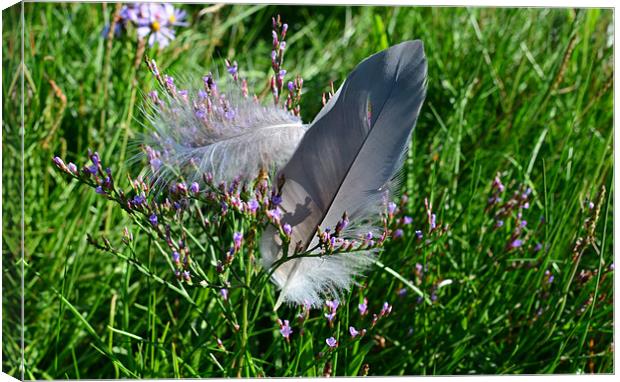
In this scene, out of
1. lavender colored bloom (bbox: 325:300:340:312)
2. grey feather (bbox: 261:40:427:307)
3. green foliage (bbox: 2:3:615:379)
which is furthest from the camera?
green foliage (bbox: 2:3:615:379)

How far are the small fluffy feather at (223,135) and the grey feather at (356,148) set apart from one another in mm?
38

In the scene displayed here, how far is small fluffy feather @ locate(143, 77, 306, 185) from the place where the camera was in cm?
123

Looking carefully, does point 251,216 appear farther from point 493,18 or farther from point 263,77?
point 493,18

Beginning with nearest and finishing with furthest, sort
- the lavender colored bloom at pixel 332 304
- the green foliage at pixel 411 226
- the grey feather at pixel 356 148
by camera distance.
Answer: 1. the grey feather at pixel 356 148
2. the lavender colored bloom at pixel 332 304
3. the green foliage at pixel 411 226

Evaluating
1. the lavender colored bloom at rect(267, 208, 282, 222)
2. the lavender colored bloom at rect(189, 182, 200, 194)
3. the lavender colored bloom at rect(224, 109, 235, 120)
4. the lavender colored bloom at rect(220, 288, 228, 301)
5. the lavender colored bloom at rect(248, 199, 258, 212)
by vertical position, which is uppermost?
the lavender colored bloom at rect(224, 109, 235, 120)

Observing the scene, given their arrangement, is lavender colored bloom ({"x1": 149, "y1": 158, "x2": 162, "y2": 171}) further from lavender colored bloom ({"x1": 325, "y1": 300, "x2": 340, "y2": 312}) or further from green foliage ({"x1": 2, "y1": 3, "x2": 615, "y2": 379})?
lavender colored bloom ({"x1": 325, "y1": 300, "x2": 340, "y2": 312})

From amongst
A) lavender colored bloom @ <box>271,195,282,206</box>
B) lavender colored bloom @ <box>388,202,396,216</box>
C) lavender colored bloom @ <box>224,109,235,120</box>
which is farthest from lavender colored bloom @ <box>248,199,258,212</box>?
lavender colored bloom @ <box>388,202,396,216</box>

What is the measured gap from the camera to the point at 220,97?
1.29 metres

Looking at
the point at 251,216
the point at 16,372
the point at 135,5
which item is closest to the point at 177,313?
the point at 16,372

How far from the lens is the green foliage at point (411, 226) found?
158 centimetres

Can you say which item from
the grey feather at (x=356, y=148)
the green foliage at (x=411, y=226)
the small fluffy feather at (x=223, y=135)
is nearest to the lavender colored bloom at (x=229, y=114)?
the small fluffy feather at (x=223, y=135)

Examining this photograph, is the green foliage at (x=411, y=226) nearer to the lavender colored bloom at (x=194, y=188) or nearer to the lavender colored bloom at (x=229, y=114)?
the lavender colored bloom at (x=194, y=188)

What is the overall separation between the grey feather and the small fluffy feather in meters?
0.04

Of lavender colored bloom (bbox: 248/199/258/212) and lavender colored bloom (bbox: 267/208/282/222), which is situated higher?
lavender colored bloom (bbox: 248/199/258/212)
